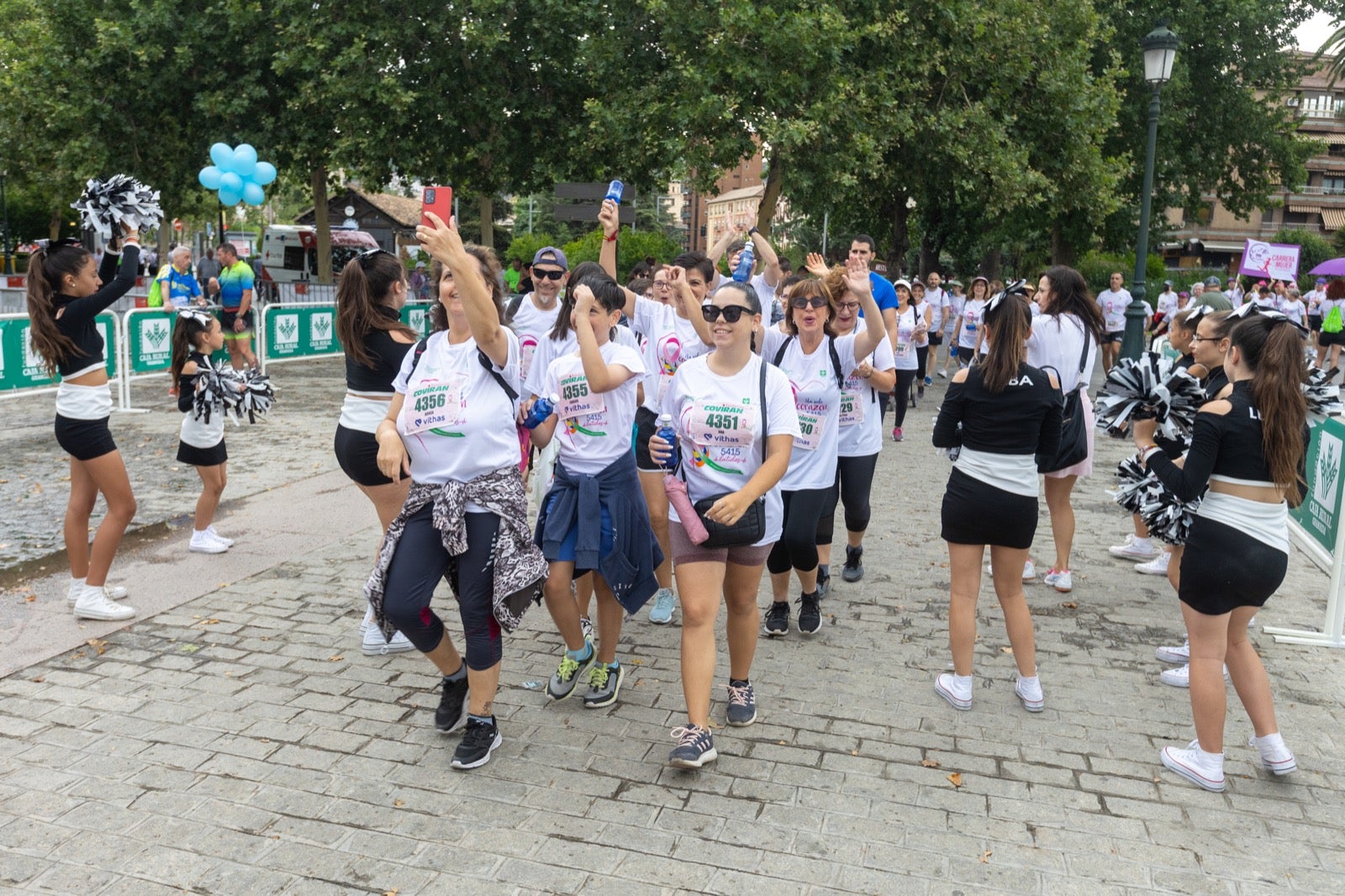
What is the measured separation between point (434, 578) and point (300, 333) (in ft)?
50.2

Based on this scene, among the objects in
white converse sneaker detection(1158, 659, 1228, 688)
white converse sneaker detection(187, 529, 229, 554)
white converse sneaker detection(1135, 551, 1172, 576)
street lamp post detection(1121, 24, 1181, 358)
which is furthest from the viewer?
street lamp post detection(1121, 24, 1181, 358)

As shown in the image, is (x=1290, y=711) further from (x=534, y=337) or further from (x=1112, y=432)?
(x=534, y=337)

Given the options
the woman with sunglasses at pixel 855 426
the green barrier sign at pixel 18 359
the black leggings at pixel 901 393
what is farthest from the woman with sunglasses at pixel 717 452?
the green barrier sign at pixel 18 359

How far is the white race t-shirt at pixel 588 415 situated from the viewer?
4625mm

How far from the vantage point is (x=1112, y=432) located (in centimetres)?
452

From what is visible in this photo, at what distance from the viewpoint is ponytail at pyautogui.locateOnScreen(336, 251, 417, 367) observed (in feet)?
15.6

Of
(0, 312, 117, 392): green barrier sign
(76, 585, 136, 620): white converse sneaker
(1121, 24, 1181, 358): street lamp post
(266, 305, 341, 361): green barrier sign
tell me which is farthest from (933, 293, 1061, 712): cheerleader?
(266, 305, 341, 361): green barrier sign

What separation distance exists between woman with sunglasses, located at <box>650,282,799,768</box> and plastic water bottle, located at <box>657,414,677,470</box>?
3 cm

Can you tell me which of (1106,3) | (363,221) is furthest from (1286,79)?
(363,221)

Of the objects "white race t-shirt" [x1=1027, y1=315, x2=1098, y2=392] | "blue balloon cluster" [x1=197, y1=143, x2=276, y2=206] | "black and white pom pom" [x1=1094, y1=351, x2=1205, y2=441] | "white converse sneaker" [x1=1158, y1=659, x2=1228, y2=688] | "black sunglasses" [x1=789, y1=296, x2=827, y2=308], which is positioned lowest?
"white converse sneaker" [x1=1158, y1=659, x2=1228, y2=688]

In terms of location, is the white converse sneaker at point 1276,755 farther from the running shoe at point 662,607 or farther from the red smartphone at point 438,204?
the red smartphone at point 438,204

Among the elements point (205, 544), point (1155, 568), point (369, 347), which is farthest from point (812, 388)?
point (205, 544)

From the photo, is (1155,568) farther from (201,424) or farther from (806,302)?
(201,424)

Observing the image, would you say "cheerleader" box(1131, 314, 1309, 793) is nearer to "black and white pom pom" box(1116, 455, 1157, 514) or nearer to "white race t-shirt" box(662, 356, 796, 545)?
"black and white pom pom" box(1116, 455, 1157, 514)
